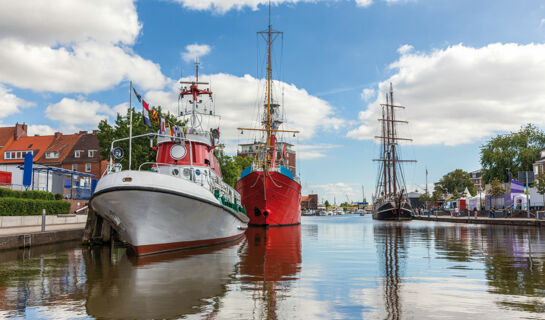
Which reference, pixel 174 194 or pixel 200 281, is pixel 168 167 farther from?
pixel 200 281

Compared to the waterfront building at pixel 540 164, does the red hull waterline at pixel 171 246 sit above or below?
below

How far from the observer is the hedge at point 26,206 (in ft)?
78.2

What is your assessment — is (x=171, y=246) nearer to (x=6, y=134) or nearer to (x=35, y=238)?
(x=35, y=238)

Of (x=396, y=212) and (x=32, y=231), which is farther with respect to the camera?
(x=396, y=212)

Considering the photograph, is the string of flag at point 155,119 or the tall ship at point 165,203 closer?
the tall ship at point 165,203

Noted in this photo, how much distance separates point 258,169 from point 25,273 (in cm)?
2906

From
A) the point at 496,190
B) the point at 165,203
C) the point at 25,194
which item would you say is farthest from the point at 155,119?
the point at 496,190

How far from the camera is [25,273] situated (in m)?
12.6

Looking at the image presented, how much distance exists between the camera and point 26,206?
25906mm

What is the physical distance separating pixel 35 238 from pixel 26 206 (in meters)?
7.04

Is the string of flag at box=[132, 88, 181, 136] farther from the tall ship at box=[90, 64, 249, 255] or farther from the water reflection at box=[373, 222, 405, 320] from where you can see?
the water reflection at box=[373, 222, 405, 320]

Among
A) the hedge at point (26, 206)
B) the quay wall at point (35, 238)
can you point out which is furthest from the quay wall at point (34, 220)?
the quay wall at point (35, 238)

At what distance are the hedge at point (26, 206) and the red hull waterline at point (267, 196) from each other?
52.9 ft

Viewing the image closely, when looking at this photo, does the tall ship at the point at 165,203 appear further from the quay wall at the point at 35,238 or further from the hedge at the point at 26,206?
the hedge at the point at 26,206
